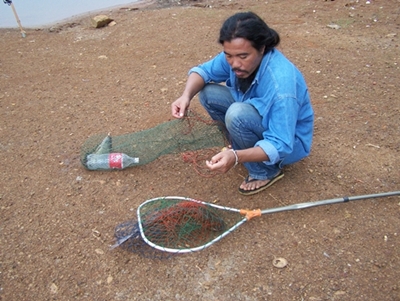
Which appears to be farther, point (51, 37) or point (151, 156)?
point (51, 37)

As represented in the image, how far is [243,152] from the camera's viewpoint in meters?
2.20

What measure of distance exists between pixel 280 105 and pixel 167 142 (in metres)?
1.29

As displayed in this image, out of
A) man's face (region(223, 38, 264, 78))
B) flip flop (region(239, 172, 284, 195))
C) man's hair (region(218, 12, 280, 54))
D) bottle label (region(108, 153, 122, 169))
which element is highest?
man's hair (region(218, 12, 280, 54))

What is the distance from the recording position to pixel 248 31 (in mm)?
2172

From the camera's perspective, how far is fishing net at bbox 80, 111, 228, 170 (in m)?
3.12

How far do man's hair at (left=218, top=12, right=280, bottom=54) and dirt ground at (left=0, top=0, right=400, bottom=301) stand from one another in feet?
3.76

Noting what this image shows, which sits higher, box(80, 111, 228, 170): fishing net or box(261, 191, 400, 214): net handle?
box(80, 111, 228, 170): fishing net

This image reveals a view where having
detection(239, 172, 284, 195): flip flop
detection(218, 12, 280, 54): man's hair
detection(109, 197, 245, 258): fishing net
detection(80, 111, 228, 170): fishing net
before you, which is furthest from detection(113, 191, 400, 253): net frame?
detection(218, 12, 280, 54): man's hair

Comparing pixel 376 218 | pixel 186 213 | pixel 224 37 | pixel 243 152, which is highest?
pixel 224 37

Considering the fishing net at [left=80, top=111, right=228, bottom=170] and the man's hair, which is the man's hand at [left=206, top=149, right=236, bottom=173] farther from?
the fishing net at [left=80, top=111, right=228, bottom=170]

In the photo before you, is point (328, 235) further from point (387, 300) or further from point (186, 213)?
point (186, 213)

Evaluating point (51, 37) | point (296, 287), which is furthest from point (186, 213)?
point (51, 37)

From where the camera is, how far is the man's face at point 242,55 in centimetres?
221

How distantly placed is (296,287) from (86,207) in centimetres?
159
